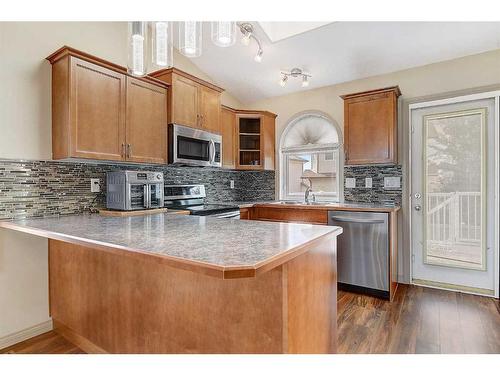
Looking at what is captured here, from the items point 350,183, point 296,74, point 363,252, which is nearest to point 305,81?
point 296,74

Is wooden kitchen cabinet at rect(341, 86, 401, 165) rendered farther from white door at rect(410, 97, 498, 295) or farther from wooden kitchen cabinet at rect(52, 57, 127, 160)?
wooden kitchen cabinet at rect(52, 57, 127, 160)

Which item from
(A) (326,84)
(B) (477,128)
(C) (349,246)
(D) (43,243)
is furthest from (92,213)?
(B) (477,128)

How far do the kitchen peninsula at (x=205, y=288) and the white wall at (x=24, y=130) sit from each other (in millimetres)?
438

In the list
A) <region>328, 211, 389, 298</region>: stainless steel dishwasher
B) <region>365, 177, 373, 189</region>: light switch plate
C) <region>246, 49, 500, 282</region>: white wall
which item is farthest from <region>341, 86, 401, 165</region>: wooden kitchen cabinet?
<region>328, 211, 389, 298</region>: stainless steel dishwasher

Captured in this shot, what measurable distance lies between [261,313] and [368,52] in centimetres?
305

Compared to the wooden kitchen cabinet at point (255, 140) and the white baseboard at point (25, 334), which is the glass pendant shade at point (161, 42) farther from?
the wooden kitchen cabinet at point (255, 140)

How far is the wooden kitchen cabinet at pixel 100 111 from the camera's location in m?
2.12

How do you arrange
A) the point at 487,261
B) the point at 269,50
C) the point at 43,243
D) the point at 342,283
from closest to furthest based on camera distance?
1. the point at 43,243
2. the point at 487,261
3. the point at 342,283
4. the point at 269,50

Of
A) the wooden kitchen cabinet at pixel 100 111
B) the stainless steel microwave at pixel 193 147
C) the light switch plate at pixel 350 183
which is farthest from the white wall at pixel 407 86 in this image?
the wooden kitchen cabinet at pixel 100 111

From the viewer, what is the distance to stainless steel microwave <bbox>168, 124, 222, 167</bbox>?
9.21ft

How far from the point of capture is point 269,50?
11.0 ft

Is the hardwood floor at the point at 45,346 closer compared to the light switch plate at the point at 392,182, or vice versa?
the hardwood floor at the point at 45,346

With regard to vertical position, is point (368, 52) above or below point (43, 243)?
Result: above
